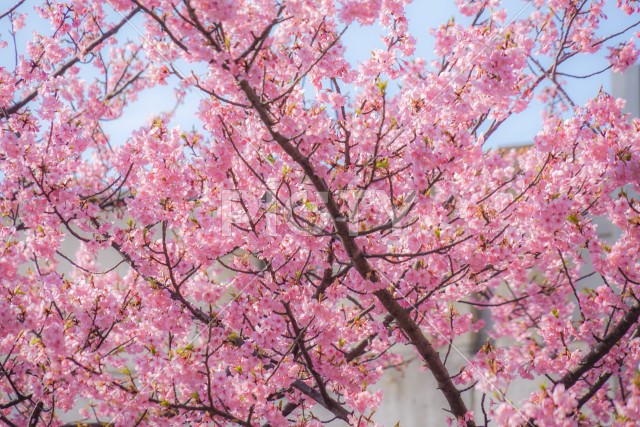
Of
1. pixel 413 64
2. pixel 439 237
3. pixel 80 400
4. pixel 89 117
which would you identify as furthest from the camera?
pixel 80 400

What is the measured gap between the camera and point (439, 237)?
4.82 m

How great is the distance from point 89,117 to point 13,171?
3537 mm

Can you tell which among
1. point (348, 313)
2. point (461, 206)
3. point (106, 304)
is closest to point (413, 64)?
point (461, 206)

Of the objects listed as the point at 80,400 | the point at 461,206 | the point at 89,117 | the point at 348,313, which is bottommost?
the point at 461,206

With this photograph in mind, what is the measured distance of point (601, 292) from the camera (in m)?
5.53

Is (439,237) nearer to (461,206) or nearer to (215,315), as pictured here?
(461,206)

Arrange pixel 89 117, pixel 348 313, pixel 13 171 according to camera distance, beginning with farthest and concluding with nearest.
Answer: pixel 89 117 < pixel 348 313 < pixel 13 171

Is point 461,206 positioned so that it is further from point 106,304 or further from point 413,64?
point 106,304

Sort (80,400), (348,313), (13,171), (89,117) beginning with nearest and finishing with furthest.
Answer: (13,171) → (348,313) → (89,117) → (80,400)

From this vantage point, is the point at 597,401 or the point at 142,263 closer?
the point at 142,263

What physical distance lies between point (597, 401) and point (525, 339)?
82.8 inches

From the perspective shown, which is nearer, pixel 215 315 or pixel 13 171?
pixel 215 315

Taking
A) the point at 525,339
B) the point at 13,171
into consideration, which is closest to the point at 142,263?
the point at 13,171

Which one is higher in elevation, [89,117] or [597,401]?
[89,117]
